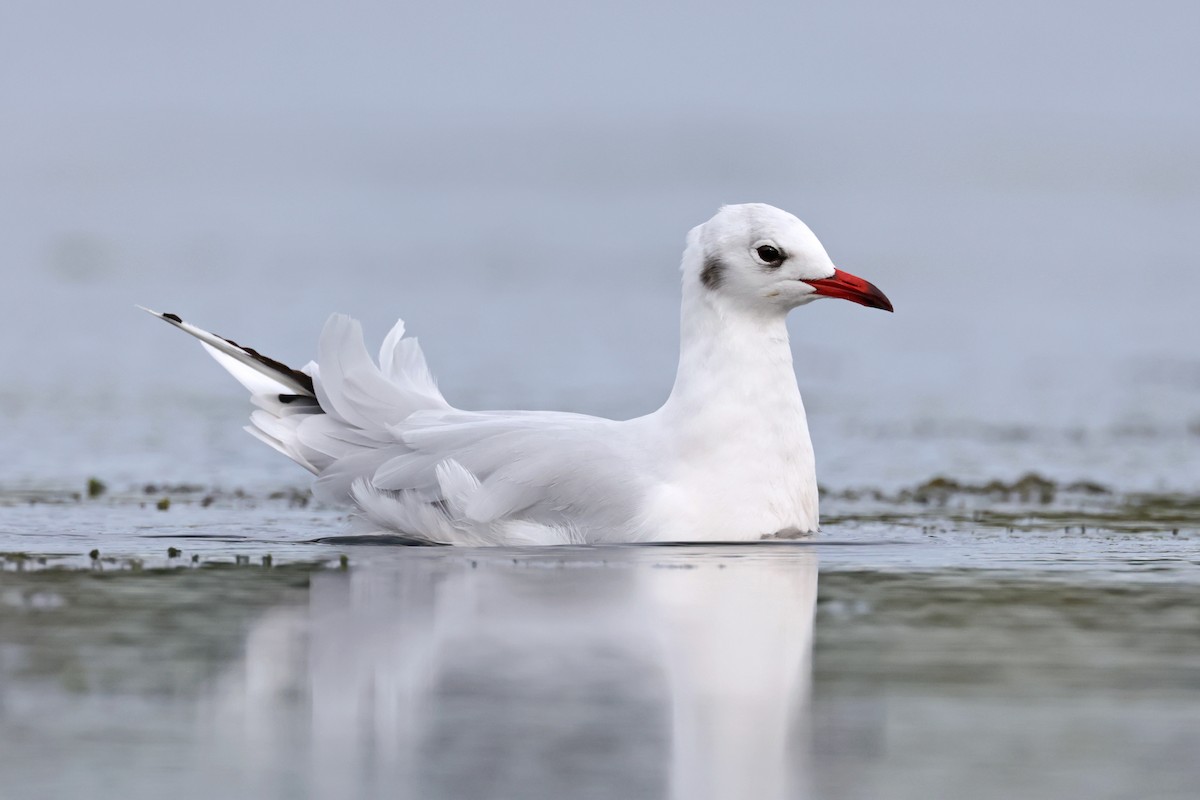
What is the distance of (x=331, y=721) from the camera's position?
5.22 meters

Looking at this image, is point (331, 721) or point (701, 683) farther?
point (701, 683)

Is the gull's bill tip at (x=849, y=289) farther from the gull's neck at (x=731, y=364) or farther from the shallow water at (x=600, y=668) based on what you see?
the shallow water at (x=600, y=668)

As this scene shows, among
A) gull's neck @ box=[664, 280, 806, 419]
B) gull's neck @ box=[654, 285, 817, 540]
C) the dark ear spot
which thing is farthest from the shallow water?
the dark ear spot

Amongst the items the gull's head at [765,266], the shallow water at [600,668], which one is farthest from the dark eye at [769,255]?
the shallow water at [600,668]

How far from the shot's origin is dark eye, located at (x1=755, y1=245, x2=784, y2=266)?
8.70 m

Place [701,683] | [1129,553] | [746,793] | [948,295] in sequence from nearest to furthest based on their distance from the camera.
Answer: [746,793] → [701,683] → [1129,553] → [948,295]

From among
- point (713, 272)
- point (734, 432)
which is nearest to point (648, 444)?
point (734, 432)

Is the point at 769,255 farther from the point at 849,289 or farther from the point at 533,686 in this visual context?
the point at 533,686

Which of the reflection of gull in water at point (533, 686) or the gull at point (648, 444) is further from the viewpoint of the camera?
the gull at point (648, 444)

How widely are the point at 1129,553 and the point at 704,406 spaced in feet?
5.78

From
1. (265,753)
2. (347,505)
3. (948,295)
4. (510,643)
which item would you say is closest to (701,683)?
(510,643)

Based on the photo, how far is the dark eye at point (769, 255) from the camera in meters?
8.70

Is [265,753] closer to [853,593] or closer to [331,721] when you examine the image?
[331,721]

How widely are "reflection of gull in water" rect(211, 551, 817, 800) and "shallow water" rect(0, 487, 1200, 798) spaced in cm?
1
